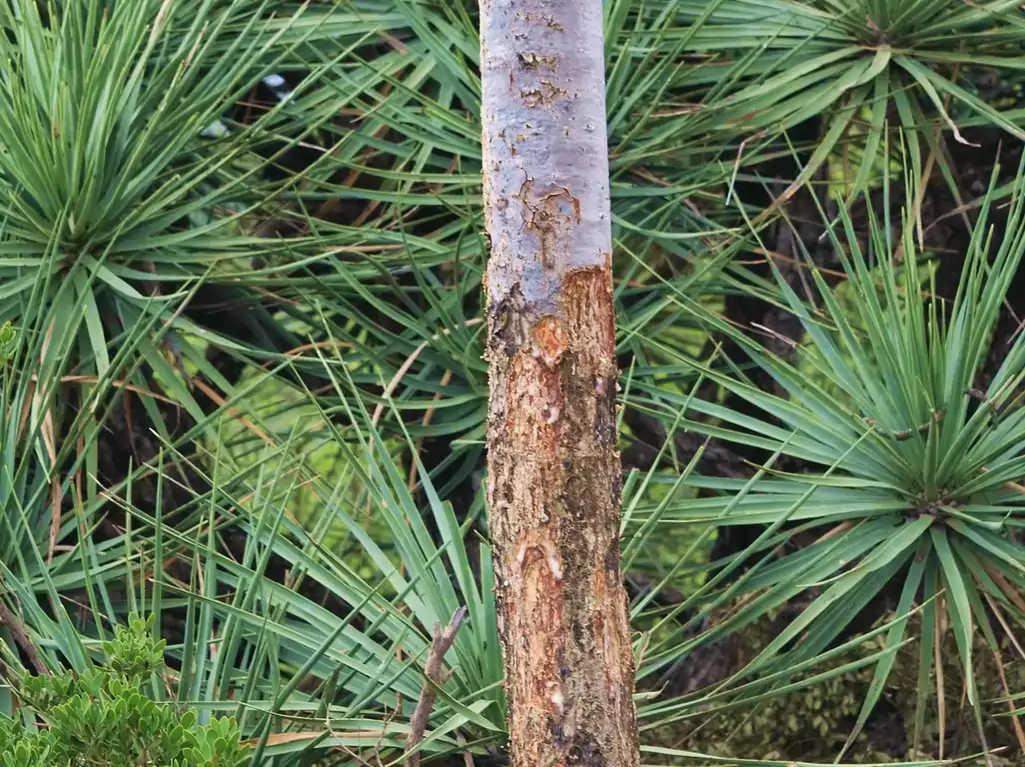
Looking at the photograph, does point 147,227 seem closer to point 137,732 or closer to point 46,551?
point 46,551

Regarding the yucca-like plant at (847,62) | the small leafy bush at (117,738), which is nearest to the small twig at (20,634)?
the small leafy bush at (117,738)

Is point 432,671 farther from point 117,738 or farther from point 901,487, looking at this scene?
point 901,487

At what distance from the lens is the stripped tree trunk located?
93cm

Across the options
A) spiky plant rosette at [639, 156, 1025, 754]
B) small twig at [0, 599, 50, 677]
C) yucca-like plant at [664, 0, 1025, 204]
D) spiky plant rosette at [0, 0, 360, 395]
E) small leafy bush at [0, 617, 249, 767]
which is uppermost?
yucca-like plant at [664, 0, 1025, 204]

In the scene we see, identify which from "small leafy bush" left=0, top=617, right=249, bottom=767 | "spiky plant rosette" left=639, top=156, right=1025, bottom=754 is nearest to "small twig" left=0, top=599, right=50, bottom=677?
"small leafy bush" left=0, top=617, right=249, bottom=767

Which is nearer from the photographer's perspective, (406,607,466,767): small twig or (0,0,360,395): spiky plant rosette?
(406,607,466,767): small twig

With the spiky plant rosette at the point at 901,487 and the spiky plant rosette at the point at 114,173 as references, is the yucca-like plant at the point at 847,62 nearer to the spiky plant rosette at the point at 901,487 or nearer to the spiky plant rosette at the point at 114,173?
the spiky plant rosette at the point at 901,487

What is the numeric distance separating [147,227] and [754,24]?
886mm

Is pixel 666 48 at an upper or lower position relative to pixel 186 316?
upper

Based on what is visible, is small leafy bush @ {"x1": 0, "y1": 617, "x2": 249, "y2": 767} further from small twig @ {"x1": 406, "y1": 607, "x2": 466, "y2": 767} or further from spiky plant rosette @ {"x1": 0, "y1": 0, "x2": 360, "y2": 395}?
spiky plant rosette @ {"x1": 0, "y1": 0, "x2": 360, "y2": 395}

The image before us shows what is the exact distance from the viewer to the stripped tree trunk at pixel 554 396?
0.93 metres

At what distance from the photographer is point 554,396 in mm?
933

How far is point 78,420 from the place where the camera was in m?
1.36

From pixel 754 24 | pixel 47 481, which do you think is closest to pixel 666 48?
pixel 754 24
